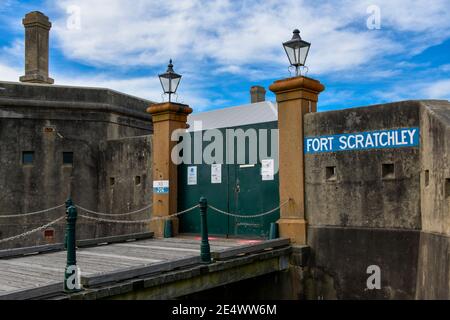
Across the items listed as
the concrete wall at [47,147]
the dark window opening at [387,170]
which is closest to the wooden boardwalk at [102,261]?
the dark window opening at [387,170]

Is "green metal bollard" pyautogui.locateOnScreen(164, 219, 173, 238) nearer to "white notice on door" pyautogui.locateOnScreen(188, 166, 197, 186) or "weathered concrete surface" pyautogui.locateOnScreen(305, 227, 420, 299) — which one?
"white notice on door" pyautogui.locateOnScreen(188, 166, 197, 186)

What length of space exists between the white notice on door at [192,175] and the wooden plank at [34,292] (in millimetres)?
5974

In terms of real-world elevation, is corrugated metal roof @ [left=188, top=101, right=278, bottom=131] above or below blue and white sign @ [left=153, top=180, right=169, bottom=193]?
above

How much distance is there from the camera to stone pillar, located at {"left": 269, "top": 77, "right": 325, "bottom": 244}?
9.14 metres

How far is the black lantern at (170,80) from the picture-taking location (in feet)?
36.7

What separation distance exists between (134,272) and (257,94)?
70.2ft

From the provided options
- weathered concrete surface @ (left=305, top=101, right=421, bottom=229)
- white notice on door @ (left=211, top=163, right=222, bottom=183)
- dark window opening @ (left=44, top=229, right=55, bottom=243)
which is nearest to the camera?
weathered concrete surface @ (left=305, top=101, right=421, bottom=229)

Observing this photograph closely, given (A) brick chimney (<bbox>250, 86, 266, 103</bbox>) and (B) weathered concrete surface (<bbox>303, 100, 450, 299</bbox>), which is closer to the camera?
(B) weathered concrete surface (<bbox>303, 100, 450, 299</bbox>)

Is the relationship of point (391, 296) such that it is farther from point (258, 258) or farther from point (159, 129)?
point (159, 129)

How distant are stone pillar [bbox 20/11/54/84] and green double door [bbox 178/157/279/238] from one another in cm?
868

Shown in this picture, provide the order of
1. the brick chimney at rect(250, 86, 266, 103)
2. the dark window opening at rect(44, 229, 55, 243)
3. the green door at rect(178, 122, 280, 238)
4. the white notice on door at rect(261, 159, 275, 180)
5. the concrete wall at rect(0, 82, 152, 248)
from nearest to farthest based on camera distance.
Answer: the white notice on door at rect(261, 159, 275, 180) → the green door at rect(178, 122, 280, 238) → the concrete wall at rect(0, 82, 152, 248) → the dark window opening at rect(44, 229, 55, 243) → the brick chimney at rect(250, 86, 266, 103)

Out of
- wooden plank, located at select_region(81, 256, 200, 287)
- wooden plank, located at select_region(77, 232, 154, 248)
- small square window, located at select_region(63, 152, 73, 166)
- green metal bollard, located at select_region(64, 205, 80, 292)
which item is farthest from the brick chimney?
green metal bollard, located at select_region(64, 205, 80, 292)

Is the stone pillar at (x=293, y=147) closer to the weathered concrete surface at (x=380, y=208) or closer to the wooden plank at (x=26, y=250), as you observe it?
the weathered concrete surface at (x=380, y=208)
